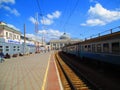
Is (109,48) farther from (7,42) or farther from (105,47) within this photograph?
(7,42)

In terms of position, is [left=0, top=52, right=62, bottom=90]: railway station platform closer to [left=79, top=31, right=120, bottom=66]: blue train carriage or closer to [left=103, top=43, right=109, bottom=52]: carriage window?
[left=79, top=31, right=120, bottom=66]: blue train carriage

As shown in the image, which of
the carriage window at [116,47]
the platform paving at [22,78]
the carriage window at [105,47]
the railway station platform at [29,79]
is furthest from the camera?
the carriage window at [105,47]

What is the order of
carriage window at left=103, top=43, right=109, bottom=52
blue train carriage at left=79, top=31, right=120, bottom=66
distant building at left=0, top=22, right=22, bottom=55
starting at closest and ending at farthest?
blue train carriage at left=79, top=31, right=120, bottom=66, carriage window at left=103, top=43, right=109, bottom=52, distant building at left=0, top=22, right=22, bottom=55

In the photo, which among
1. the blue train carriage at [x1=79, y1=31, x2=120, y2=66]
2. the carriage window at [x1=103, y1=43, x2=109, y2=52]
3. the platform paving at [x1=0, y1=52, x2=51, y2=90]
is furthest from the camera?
the carriage window at [x1=103, y1=43, x2=109, y2=52]

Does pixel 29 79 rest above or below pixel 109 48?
below

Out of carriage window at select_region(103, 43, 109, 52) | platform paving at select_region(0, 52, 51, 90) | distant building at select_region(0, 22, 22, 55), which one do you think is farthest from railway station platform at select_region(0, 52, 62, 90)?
distant building at select_region(0, 22, 22, 55)

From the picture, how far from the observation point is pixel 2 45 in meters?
37.9

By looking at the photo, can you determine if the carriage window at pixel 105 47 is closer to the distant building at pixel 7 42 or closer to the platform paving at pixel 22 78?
the platform paving at pixel 22 78

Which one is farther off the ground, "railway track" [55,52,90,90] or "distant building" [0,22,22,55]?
"distant building" [0,22,22,55]

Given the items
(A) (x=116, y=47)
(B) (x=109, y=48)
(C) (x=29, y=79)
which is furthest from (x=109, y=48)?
(C) (x=29, y=79)

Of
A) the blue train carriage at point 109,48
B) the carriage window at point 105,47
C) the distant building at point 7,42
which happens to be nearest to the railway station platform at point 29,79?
the blue train carriage at point 109,48

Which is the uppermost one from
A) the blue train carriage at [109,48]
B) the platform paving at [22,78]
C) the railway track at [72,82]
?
the blue train carriage at [109,48]

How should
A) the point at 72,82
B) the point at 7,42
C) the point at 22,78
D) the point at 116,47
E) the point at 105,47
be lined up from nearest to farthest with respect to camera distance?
1. the point at 72,82
2. the point at 116,47
3. the point at 22,78
4. the point at 105,47
5. the point at 7,42

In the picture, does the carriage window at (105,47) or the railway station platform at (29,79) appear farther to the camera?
the carriage window at (105,47)
